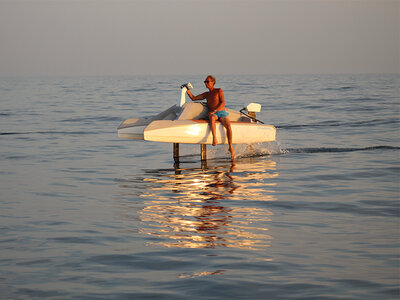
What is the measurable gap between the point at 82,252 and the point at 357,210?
4.03 m

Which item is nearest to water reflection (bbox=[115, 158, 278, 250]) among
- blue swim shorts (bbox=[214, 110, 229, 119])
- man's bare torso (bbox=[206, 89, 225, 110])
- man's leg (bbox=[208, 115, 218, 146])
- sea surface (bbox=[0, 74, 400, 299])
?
sea surface (bbox=[0, 74, 400, 299])

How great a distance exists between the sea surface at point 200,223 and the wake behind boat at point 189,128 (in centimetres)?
65

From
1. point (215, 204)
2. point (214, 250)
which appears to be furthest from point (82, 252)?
point (215, 204)

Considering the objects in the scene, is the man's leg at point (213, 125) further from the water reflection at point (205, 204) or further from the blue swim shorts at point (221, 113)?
the water reflection at point (205, 204)

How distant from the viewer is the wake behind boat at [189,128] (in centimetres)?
1233

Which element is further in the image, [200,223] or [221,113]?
[221,113]

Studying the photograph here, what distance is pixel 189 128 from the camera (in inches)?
492

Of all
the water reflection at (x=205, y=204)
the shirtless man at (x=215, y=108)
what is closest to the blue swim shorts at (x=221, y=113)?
the shirtless man at (x=215, y=108)

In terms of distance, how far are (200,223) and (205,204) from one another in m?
1.23

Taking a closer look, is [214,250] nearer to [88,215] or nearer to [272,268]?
[272,268]

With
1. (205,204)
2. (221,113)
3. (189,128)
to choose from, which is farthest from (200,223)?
(221,113)

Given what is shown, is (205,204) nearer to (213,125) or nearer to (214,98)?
(213,125)

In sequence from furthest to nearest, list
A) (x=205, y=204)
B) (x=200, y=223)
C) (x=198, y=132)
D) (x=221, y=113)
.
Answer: (x=221, y=113) < (x=198, y=132) < (x=205, y=204) < (x=200, y=223)

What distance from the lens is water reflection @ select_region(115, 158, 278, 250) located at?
6883mm
